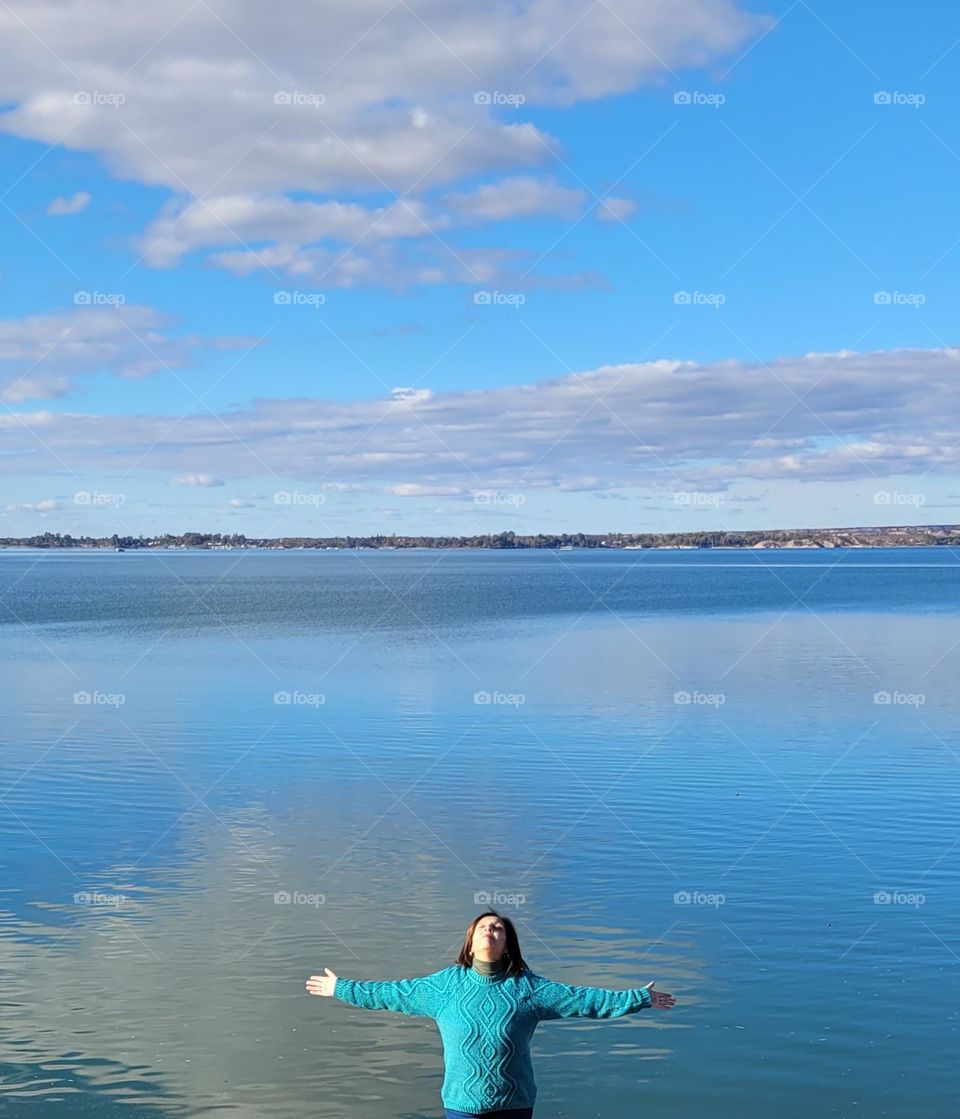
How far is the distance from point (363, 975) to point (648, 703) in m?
25.0

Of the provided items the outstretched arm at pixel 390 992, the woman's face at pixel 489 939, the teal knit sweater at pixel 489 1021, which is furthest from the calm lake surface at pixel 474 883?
the woman's face at pixel 489 939

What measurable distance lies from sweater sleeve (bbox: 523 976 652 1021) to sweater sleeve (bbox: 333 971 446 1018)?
22.3 inches

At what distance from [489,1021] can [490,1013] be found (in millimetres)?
43

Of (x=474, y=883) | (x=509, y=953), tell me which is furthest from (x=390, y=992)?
Result: (x=474, y=883)

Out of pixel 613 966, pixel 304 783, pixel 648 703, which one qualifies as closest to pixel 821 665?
pixel 648 703

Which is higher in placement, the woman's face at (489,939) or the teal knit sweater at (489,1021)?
the woman's face at (489,939)

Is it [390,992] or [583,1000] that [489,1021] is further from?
[390,992]

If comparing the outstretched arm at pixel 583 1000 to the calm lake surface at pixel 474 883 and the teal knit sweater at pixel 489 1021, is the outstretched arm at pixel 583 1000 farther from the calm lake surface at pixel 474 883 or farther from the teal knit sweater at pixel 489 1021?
the calm lake surface at pixel 474 883

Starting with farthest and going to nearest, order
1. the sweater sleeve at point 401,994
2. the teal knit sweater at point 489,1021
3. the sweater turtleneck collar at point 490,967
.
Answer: the sweater sleeve at point 401,994
the sweater turtleneck collar at point 490,967
the teal knit sweater at point 489,1021

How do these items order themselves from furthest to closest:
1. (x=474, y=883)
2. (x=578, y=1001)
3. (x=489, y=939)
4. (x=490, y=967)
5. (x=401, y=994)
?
(x=474, y=883) < (x=401, y=994) < (x=578, y=1001) < (x=490, y=967) < (x=489, y=939)

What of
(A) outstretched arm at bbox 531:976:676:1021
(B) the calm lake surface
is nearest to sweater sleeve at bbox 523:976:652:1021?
(A) outstretched arm at bbox 531:976:676:1021

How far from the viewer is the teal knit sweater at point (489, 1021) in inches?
292

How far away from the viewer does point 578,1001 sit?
774cm

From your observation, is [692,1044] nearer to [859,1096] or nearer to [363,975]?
[859,1096]
